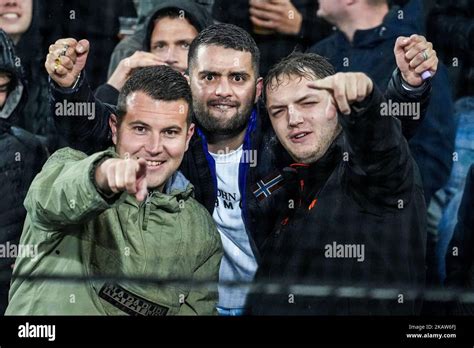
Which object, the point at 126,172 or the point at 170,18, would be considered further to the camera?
the point at 170,18

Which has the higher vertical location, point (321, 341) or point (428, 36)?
point (428, 36)

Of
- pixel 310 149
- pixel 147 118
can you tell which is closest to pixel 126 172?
pixel 147 118

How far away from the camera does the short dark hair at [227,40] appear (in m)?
2.96

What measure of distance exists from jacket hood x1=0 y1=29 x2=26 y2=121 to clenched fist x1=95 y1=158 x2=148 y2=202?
0.73 metres

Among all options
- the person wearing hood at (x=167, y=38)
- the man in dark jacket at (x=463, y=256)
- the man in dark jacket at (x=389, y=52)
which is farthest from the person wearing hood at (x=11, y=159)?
the man in dark jacket at (x=463, y=256)

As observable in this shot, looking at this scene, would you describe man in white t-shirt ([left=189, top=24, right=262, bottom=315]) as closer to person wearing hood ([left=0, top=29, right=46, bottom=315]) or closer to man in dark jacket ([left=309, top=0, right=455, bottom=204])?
man in dark jacket ([left=309, top=0, right=455, bottom=204])

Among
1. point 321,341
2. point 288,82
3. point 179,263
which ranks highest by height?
point 288,82

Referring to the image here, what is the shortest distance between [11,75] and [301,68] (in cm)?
82

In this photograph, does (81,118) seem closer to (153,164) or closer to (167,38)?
(153,164)

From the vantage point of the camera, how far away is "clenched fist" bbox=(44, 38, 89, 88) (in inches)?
114

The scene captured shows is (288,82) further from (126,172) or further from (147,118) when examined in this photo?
(126,172)

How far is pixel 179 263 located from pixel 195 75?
527mm

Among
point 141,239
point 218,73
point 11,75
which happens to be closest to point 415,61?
point 218,73

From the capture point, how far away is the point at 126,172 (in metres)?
2.31
